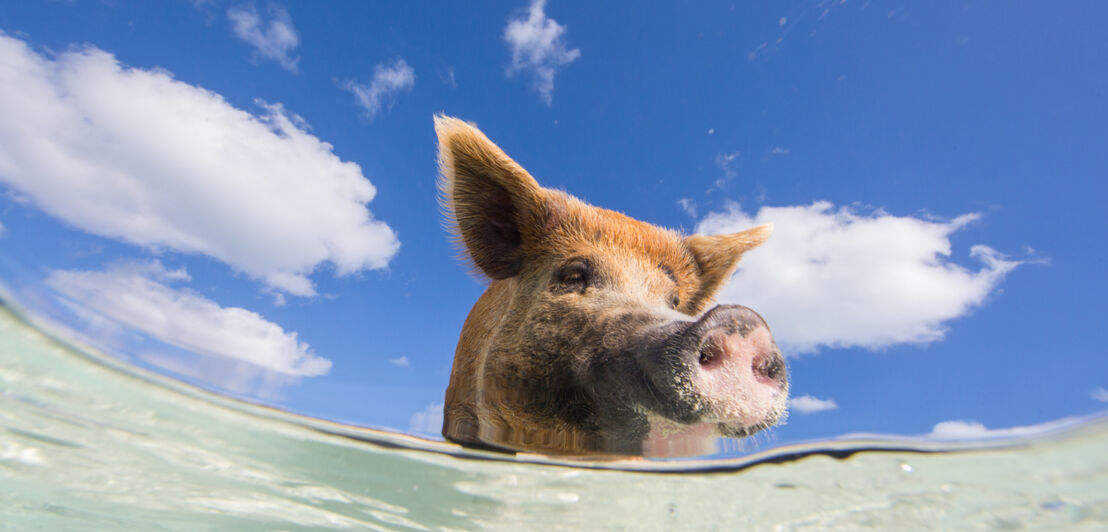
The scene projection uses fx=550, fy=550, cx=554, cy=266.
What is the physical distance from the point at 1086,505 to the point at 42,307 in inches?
305

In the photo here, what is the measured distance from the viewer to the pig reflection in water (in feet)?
7.57

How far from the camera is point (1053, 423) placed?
323cm

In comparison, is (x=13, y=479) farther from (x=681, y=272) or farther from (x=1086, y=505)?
(x=1086, y=505)

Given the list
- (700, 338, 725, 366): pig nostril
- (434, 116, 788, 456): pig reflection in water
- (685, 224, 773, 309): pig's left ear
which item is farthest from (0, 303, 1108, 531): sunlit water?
(700, 338, 725, 366): pig nostril

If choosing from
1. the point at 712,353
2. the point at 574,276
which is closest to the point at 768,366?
the point at 712,353

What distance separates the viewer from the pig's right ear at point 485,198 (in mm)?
3812

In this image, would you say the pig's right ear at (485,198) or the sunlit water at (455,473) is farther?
the sunlit water at (455,473)

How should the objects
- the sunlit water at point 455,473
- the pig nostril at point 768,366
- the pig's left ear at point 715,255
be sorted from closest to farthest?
the pig nostril at point 768,366, the sunlit water at point 455,473, the pig's left ear at point 715,255

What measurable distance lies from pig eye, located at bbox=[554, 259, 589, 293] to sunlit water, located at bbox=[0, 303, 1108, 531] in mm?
1565

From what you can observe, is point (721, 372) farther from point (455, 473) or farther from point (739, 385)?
point (455, 473)

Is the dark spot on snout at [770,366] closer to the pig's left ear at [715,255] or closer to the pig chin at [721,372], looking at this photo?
the pig chin at [721,372]

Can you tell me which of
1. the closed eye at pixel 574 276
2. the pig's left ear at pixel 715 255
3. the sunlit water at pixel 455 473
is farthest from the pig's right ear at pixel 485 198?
the sunlit water at pixel 455 473

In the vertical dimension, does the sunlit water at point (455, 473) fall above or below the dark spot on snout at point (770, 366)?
below

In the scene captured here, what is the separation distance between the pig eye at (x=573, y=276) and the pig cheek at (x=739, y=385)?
4.44 ft
